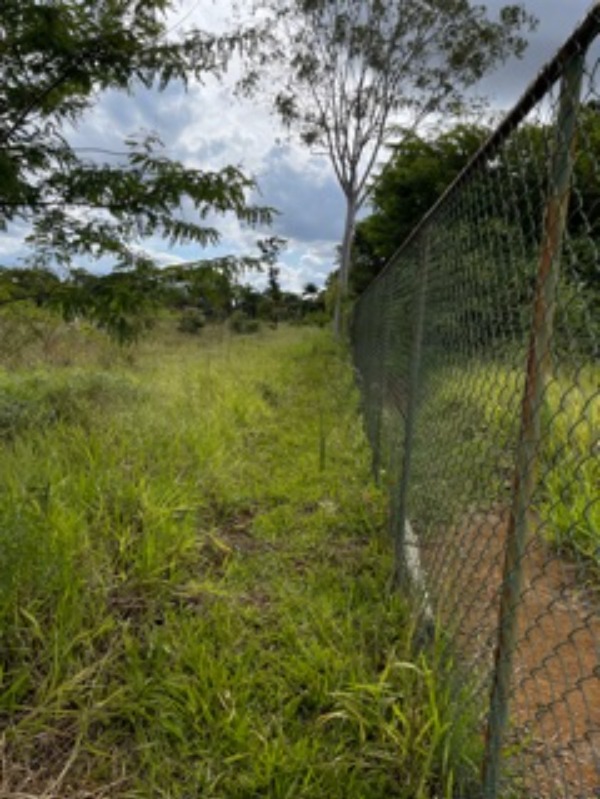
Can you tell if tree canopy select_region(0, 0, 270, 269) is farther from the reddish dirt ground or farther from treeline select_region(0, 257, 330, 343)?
the reddish dirt ground

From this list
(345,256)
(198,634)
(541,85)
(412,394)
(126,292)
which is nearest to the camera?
(541,85)

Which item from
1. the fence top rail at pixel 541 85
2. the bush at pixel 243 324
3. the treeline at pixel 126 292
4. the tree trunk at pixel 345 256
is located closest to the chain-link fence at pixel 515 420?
the fence top rail at pixel 541 85

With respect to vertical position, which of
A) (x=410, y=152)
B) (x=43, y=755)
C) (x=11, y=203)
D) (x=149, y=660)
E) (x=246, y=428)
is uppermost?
(x=410, y=152)

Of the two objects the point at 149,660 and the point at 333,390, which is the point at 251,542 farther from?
the point at 333,390

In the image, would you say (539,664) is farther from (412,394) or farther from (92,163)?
(92,163)

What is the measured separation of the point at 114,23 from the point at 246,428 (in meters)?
3.03

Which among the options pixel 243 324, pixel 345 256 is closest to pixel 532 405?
pixel 345 256

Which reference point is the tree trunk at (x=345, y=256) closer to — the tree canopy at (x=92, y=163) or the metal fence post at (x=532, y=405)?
the tree canopy at (x=92, y=163)

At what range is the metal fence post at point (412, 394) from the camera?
92.9 inches

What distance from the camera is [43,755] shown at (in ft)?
5.49

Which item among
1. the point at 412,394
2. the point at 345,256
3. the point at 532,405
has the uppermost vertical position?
the point at 345,256

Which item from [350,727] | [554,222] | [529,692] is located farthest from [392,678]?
[554,222]

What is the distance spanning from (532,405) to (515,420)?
0.98 feet

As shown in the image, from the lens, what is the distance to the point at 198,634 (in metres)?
2.08
